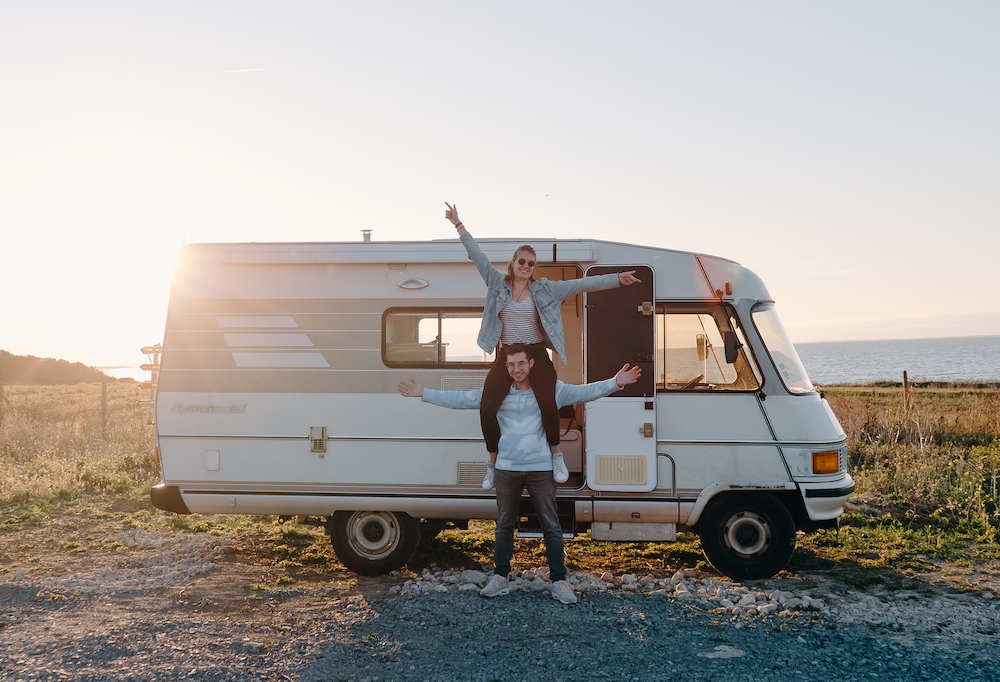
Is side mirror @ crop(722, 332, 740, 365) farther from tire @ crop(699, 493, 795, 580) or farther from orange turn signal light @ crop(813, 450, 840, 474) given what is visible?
tire @ crop(699, 493, 795, 580)

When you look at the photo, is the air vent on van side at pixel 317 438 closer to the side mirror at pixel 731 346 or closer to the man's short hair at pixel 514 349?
the man's short hair at pixel 514 349

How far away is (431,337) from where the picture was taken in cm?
631

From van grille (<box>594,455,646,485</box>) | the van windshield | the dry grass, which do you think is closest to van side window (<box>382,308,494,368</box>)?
van grille (<box>594,455,646,485</box>)

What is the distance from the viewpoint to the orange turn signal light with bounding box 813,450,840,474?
5.97 meters

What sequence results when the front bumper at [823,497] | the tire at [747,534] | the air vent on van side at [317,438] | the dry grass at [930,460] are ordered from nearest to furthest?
the front bumper at [823,497] < the tire at [747,534] < the air vent on van side at [317,438] < the dry grass at [930,460]

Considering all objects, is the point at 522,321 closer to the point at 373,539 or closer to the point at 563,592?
the point at 563,592

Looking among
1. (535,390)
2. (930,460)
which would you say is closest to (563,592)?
(535,390)

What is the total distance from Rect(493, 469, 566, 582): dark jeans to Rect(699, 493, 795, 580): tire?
4.39 feet

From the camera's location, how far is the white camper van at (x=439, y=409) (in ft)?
19.8

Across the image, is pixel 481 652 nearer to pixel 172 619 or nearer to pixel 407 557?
pixel 407 557

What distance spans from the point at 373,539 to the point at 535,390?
2138 millimetres

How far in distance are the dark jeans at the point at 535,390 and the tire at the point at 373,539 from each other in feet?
4.85

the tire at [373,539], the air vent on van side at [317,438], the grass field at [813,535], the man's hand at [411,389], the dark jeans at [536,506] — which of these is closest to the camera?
the man's hand at [411,389]

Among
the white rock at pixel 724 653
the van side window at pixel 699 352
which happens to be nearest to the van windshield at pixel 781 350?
the van side window at pixel 699 352
